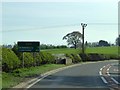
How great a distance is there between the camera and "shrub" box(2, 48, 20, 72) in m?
28.8

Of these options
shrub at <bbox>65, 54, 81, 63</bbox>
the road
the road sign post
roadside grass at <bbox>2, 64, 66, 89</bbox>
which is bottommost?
the road

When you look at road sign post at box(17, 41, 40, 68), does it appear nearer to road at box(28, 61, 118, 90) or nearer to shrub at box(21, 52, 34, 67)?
shrub at box(21, 52, 34, 67)

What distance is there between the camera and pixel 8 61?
1163 inches

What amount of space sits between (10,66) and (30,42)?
5.83m

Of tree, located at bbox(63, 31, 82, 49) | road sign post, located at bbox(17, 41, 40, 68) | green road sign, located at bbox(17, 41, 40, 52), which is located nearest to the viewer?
road sign post, located at bbox(17, 41, 40, 68)

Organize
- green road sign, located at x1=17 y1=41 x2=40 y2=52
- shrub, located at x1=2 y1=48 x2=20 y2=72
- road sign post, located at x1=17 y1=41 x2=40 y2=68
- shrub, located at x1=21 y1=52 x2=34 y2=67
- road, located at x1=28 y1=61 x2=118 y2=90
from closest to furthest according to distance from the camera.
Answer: road, located at x1=28 y1=61 x2=118 y2=90
shrub, located at x1=2 y1=48 x2=20 y2=72
road sign post, located at x1=17 y1=41 x2=40 y2=68
green road sign, located at x1=17 y1=41 x2=40 y2=52
shrub, located at x1=21 y1=52 x2=34 y2=67

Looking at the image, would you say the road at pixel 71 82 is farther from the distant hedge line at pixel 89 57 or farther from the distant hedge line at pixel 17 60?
the distant hedge line at pixel 89 57

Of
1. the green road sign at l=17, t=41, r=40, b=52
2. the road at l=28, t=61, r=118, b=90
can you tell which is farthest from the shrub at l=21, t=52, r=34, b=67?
the road at l=28, t=61, r=118, b=90

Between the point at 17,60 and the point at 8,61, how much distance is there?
2565 millimetres

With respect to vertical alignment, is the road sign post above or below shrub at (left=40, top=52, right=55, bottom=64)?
above

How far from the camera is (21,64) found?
3394 centimetres

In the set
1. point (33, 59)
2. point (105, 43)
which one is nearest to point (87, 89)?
point (33, 59)

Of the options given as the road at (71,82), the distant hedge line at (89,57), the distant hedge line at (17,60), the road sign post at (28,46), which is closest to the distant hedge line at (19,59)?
the distant hedge line at (17,60)

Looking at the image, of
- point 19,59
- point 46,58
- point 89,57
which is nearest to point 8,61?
point 19,59
